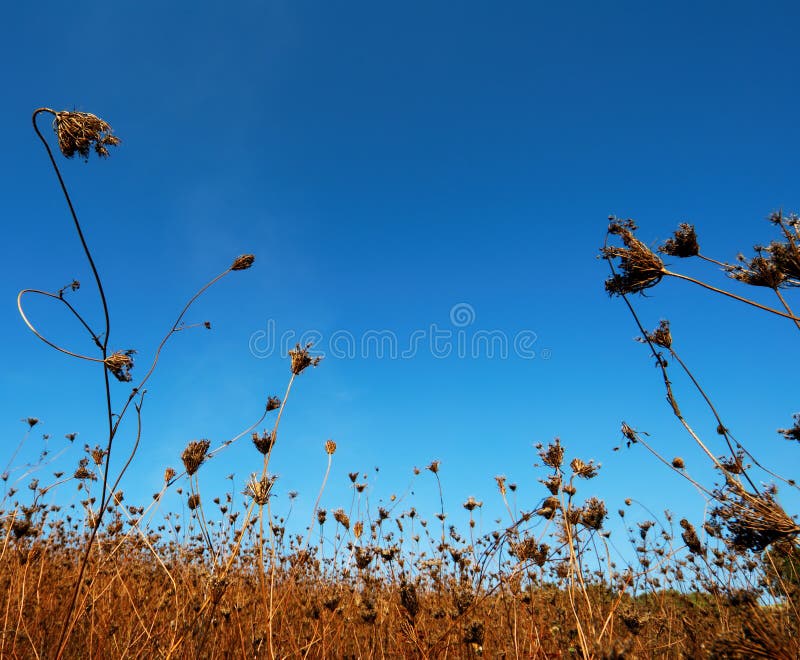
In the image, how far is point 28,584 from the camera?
6.37 meters

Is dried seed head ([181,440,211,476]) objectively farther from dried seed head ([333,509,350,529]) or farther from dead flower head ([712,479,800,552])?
dead flower head ([712,479,800,552])

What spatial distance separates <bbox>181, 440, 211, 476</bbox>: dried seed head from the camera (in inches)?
140

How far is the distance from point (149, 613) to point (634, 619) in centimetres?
559

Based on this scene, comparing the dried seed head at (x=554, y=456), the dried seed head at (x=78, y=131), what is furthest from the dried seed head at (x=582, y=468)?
the dried seed head at (x=78, y=131)

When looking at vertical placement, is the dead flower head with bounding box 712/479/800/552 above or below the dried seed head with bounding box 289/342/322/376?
below

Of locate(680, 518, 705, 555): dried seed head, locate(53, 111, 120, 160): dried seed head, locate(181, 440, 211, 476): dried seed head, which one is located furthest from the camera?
locate(680, 518, 705, 555): dried seed head

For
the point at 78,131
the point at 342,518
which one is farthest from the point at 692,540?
the point at 78,131

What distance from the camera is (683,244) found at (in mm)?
4051

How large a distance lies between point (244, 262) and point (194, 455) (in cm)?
164

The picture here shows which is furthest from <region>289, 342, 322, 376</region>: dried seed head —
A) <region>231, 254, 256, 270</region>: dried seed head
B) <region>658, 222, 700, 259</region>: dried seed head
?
<region>658, 222, 700, 259</region>: dried seed head

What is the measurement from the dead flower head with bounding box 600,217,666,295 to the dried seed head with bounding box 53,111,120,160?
405 cm

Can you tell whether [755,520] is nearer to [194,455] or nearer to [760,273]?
[760,273]

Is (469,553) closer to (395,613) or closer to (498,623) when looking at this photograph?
(498,623)

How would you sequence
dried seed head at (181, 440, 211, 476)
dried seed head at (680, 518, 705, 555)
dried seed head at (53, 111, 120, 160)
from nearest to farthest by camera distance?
dried seed head at (53, 111, 120, 160) → dried seed head at (181, 440, 211, 476) → dried seed head at (680, 518, 705, 555)
